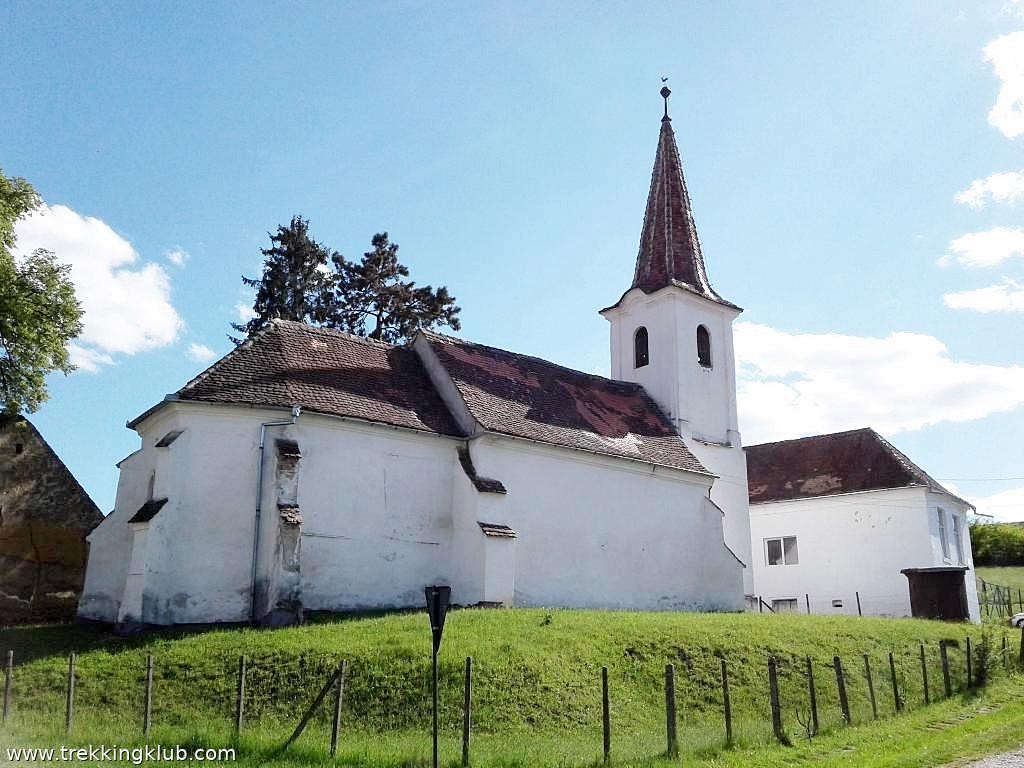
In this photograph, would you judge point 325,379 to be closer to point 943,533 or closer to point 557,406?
point 557,406

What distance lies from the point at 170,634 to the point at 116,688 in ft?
10.2

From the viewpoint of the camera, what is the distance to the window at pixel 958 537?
35594 millimetres

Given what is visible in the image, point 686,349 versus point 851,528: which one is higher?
point 686,349

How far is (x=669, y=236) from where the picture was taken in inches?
1339

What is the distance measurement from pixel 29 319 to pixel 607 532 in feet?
59.9

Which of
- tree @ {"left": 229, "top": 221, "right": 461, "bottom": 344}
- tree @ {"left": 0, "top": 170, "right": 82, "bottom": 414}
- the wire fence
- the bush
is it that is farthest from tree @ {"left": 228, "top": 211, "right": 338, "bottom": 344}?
the bush

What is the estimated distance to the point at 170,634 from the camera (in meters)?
18.0

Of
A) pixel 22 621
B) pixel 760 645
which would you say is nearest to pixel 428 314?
pixel 22 621

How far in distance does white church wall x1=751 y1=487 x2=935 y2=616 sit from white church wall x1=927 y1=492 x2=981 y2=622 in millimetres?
496

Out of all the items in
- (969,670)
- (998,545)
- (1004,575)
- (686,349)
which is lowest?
(969,670)

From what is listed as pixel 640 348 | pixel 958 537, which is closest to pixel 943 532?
pixel 958 537

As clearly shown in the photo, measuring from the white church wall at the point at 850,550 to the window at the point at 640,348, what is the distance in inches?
377

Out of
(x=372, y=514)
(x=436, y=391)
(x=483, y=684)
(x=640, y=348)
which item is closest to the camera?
(x=483, y=684)

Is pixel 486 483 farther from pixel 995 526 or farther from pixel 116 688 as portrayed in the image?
pixel 995 526
